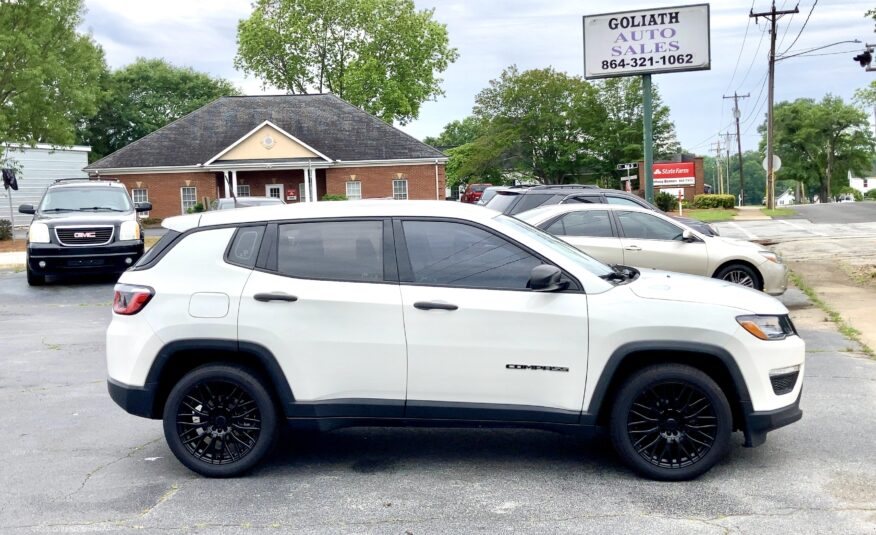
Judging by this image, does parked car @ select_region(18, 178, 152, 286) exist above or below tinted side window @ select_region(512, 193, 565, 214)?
below

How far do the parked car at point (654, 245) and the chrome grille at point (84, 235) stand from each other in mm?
8970

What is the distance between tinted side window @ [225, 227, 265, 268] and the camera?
556 cm

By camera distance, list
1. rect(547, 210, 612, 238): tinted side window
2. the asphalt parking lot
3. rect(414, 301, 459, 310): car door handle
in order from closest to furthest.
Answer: the asphalt parking lot, rect(414, 301, 459, 310): car door handle, rect(547, 210, 612, 238): tinted side window

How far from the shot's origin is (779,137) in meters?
97.9

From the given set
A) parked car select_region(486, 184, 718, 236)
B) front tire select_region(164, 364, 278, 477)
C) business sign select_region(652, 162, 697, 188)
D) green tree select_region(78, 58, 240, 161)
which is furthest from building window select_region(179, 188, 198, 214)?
front tire select_region(164, 364, 278, 477)

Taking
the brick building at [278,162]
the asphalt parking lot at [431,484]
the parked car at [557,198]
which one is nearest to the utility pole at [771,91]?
the brick building at [278,162]

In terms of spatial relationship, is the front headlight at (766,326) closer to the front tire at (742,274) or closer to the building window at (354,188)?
the front tire at (742,274)

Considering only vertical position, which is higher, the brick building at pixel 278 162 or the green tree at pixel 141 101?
the green tree at pixel 141 101

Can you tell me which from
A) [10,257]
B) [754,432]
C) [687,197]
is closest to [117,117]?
[687,197]

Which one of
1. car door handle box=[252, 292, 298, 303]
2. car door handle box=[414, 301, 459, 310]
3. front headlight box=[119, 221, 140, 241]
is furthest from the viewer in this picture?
front headlight box=[119, 221, 140, 241]

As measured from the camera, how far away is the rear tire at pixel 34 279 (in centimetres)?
1691

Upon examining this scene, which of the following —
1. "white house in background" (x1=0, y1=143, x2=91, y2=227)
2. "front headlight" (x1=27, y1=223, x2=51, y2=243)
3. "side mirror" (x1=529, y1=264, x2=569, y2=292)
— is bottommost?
"side mirror" (x1=529, y1=264, x2=569, y2=292)

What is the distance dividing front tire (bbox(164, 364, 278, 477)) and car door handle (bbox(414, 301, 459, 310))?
3.70 feet

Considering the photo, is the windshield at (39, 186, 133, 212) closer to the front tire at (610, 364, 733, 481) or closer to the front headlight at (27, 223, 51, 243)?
the front headlight at (27, 223, 51, 243)
